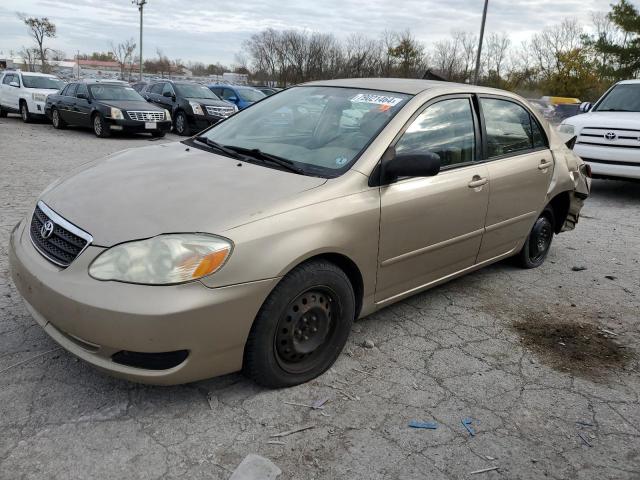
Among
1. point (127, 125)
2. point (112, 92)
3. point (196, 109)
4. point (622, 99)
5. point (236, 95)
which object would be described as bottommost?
point (127, 125)

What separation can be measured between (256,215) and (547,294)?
2.96 m

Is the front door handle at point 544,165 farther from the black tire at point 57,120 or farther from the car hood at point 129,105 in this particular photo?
the black tire at point 57,120

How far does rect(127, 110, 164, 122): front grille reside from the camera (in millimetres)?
13570

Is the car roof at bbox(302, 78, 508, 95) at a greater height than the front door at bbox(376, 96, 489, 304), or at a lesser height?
greater

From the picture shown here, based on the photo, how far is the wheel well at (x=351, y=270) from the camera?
→ 291 centimetres

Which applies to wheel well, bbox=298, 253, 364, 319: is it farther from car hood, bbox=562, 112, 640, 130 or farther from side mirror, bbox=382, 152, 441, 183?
car hood, bbox=562, 112, 640, 130

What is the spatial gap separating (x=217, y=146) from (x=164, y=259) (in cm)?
141

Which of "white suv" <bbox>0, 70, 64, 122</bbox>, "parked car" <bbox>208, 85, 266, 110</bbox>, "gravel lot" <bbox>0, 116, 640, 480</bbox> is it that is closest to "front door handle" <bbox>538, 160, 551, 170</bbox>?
"gravel lot" <bbox>0, 116, 640, 480</bbox>

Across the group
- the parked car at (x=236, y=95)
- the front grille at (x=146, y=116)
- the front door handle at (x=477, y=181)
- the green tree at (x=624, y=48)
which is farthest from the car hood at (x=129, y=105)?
the green tree at (x=624, y=48)

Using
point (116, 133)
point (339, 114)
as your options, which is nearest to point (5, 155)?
point (116, 133)

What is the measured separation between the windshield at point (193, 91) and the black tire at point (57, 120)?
11.0 feet

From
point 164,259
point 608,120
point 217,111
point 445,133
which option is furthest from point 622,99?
point 217,111

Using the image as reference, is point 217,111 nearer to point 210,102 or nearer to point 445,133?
point 210,102

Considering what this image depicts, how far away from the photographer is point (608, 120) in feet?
28.5
